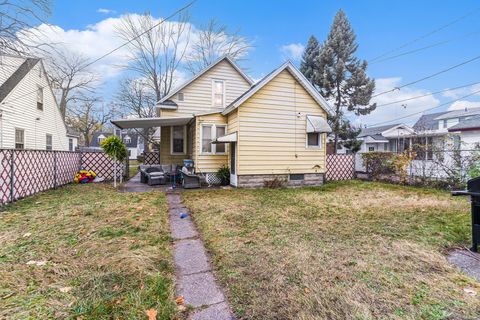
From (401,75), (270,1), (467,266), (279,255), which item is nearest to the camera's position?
(467,266)

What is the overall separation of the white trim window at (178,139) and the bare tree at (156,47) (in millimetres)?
13842

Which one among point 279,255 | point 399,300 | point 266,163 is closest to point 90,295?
point 279,255

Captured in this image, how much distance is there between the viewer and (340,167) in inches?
533

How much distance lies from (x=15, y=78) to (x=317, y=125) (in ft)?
52.2

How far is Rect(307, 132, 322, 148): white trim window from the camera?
1087cm

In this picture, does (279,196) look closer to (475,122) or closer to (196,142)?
(196,142)

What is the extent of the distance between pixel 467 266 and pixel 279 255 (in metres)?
2.53

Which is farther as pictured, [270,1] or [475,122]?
[475,122]

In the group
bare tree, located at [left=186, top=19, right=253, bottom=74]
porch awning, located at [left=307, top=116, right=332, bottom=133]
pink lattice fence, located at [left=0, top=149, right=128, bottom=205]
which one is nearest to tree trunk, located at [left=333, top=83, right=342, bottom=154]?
bare tree, located at [left=186, top=19, right=253, bottom=74]

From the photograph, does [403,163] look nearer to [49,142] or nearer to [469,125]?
[469,125]

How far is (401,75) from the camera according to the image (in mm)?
20469

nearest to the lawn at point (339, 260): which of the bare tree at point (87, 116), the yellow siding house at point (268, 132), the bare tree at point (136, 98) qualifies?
the yellow siding house at point (268, 132)

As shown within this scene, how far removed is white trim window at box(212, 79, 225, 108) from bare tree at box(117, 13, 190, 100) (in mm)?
13074

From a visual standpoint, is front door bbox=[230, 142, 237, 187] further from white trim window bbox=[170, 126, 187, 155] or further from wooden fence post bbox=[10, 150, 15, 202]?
wooden fence post bbox=[10, 150, 15, 202]
